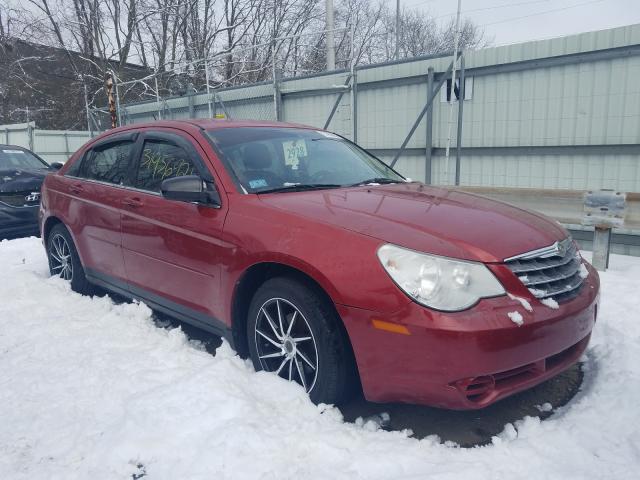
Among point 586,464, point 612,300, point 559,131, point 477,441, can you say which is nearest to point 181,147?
point 477,441

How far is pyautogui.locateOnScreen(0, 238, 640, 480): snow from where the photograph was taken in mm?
2270

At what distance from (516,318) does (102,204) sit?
3.30 m

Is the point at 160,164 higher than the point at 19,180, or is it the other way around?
the point at 160,164

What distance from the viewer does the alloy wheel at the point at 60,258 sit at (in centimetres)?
492

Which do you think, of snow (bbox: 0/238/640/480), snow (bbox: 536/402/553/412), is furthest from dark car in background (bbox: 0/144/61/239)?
snow (bbox: 536/402/553/412)

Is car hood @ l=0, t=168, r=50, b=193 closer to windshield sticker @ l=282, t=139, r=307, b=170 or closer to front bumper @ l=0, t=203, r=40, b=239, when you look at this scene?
front bumper @ l=0, t=203, r=40, b=239

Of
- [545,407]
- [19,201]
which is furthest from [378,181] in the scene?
[19,201]

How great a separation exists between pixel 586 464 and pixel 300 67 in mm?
18987

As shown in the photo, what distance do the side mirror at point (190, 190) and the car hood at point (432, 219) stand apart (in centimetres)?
36

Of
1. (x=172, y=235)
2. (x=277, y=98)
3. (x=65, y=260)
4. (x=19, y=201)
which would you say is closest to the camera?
(x=172, y=235)

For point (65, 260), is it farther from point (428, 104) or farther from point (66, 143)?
point (66, 143)

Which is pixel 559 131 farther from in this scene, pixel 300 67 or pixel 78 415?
pixel 300 67

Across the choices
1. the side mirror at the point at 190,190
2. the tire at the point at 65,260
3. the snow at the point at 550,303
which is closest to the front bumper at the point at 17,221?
the tire at the point at 65,260

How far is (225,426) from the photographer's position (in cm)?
251
